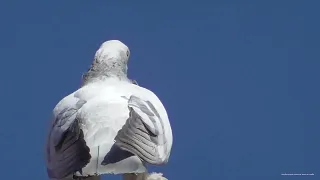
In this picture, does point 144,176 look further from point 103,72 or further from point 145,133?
point 103,72

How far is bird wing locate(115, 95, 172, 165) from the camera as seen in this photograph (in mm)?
8750

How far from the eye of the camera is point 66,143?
8.80 metres

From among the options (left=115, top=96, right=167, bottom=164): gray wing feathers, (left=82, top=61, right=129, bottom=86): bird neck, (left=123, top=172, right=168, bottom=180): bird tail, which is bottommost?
(left=123, top=172, right=168, bottom=180): bird tail

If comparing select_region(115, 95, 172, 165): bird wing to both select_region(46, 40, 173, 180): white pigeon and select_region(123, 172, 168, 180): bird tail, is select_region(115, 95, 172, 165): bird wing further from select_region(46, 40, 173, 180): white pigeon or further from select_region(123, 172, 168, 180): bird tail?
select_region(123, 172, 168, 180): bird tail

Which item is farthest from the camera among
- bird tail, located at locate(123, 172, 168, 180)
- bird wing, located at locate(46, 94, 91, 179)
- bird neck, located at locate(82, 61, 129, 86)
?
bird neck, located at locate(82, 61, 129, 86)

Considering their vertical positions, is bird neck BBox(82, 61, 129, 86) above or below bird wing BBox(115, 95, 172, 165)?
above

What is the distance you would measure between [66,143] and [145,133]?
19.7 inches

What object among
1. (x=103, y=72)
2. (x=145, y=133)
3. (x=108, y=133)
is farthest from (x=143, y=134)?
(x=103, y=72)

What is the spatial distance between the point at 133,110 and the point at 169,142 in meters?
0.35

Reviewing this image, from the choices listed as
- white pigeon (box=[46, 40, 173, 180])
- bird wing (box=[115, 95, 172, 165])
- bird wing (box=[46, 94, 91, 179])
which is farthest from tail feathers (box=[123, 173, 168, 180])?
bird wing (box=[46, 94, 91, 179])

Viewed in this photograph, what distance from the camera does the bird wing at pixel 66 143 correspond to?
Result: 8672 millimetres

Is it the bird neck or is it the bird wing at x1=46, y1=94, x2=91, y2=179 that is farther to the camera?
the bird neck

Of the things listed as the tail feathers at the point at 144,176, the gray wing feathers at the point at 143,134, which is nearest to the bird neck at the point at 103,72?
the gray wing feathers at the point at 143,134

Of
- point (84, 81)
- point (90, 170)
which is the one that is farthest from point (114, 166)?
point (84, 81)
